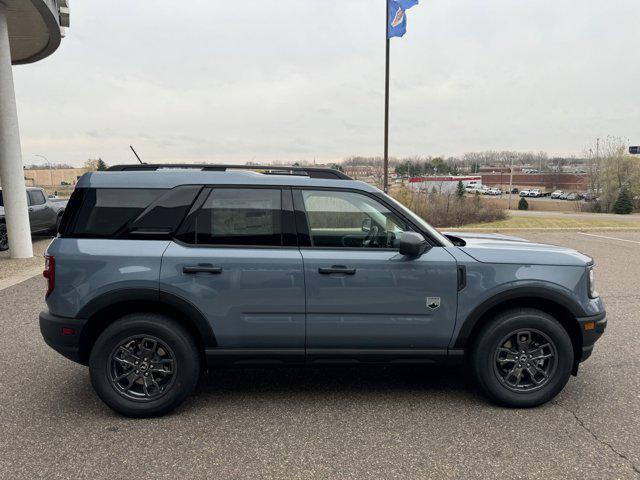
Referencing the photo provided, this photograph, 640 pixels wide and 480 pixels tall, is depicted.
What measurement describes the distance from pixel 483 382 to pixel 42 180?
331 ft

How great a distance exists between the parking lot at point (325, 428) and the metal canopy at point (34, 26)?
8602 millimetres

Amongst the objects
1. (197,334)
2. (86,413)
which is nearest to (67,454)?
(86,413)

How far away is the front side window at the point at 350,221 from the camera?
350cm

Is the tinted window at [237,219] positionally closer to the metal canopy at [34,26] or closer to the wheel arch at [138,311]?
the wheel arch at [138,311]

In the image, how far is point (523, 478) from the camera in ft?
8.70

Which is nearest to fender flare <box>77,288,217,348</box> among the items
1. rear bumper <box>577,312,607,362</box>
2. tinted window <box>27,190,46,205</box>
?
rear bumper <box>577,312,607,362</box>

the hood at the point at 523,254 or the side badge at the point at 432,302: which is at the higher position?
the hood at the point at 523,254

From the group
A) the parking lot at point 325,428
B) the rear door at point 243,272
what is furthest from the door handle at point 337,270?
the parking lot at point 325,428

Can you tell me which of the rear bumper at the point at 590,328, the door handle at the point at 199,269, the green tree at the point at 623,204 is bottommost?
the green tree at the point at 623,204

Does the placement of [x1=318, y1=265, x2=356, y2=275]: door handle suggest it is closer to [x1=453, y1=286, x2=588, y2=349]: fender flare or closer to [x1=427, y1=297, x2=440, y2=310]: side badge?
[x1=427, y1=297, x2=440, y2=310]: side badge

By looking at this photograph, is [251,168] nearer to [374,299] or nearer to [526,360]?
[374,299]

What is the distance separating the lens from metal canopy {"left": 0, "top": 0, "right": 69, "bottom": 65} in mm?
9766

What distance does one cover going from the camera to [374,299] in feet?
11.0

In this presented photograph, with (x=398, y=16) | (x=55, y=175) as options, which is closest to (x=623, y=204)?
(x=398, y=16)
